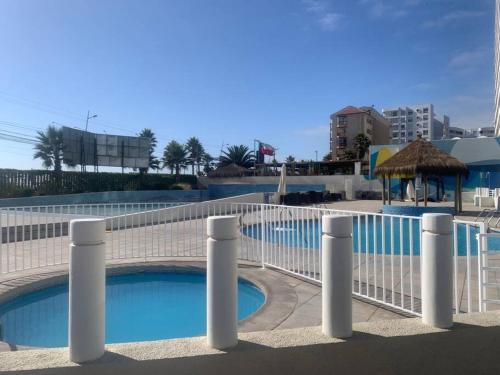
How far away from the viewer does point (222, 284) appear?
2.00 metres

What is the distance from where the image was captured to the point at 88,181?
113ft

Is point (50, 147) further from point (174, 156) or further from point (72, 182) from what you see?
point (174, 156)

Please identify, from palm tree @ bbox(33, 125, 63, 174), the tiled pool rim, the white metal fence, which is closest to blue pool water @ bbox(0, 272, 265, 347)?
the tiled pool rim

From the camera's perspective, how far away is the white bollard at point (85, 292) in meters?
1.82

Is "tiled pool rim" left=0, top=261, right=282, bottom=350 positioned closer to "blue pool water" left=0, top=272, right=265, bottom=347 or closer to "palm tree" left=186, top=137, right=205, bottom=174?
"blue pool water" left=0, top=272, right=265, bottom=347

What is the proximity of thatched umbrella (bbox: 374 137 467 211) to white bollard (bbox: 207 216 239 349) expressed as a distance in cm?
1661

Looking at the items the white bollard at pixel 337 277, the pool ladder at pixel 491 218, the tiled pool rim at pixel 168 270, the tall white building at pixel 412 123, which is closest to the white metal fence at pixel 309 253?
the tiled pool rim at pixel 168 270

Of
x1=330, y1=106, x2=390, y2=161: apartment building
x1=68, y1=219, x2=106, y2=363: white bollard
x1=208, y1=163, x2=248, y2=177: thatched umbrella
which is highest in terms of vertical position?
x1=330, y1=106, x2=390, y2=161: apartment building

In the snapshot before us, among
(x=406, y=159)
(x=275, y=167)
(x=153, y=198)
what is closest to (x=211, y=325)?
(x=406, y=159)

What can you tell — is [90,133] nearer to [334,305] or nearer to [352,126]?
[334,305]

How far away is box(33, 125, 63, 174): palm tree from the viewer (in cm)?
3894

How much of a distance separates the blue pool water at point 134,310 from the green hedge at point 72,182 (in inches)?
968

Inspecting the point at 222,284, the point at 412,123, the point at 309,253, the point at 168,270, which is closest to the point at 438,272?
the point at 222,284

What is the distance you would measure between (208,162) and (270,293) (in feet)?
208
